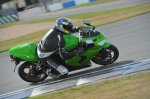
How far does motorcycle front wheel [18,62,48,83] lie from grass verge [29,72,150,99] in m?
1.54

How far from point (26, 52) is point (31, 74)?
0.60 m

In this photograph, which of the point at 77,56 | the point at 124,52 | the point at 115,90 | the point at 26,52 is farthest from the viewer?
the point at 124,52

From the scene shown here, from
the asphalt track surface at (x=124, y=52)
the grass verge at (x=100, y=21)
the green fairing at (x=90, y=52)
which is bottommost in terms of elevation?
the grass verge at (x=100, y=21)

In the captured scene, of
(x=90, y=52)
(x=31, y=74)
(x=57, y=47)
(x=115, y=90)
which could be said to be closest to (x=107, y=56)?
(x=90, y=52)

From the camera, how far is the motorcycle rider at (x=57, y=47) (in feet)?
26.1

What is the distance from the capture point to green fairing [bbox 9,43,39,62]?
324 inches

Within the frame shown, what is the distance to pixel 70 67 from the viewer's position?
8.30 meters

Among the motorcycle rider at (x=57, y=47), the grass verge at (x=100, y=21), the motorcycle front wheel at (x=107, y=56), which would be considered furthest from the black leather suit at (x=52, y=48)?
the grass verge at (x=100, y=21)

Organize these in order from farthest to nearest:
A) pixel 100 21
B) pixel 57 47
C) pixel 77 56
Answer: pixel 100 21 < pixel 77 56 < pixel 57 47

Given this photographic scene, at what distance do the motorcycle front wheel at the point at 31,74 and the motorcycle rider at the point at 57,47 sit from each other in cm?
40

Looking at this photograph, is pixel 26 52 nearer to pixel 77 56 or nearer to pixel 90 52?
pixel 77 56

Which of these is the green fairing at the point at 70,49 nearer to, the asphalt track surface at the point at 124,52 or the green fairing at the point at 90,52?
the green fairing at the point at 90,52

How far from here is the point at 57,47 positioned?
315 inches

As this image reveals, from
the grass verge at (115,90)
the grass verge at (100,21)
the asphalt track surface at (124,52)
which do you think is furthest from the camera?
the grass verge at (100,21)
